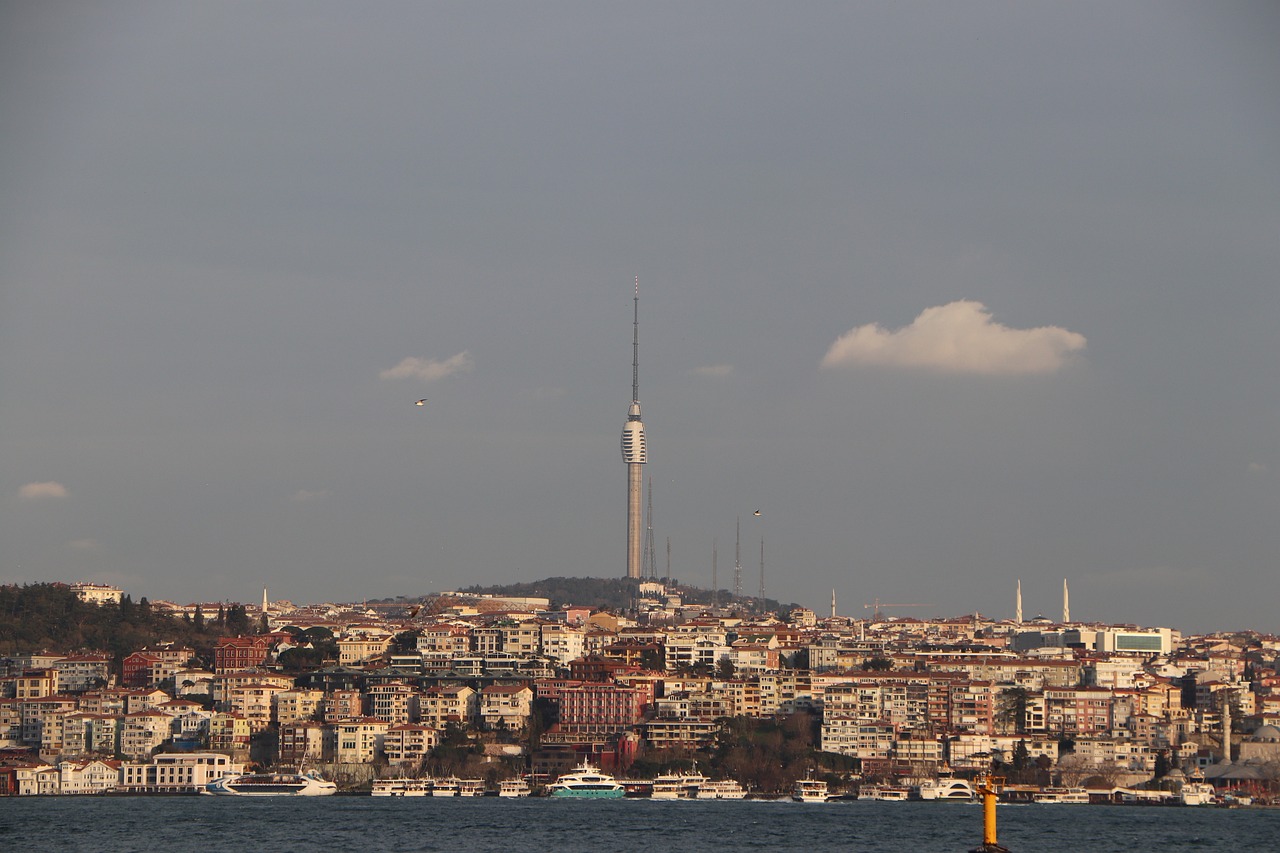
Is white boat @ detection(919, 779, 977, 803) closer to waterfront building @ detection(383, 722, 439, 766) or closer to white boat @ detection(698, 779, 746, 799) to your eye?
white boat @ detection(698, 779, 746, 799)

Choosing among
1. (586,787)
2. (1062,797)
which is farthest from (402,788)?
(1062,797)

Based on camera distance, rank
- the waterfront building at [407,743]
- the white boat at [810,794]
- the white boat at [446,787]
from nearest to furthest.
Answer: the white boat at [810,794], the white boat at [446,787], the waterfront building at [407,743]

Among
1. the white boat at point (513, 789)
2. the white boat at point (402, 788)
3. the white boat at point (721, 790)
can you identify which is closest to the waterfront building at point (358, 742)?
the white boat at point (402, 788)

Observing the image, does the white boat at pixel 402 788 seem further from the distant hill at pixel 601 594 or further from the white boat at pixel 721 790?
the distant hill at pixel 601 594

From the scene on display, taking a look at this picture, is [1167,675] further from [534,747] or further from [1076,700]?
[534,747]

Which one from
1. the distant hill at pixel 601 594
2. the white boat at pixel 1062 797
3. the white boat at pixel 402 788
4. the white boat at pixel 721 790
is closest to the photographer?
the white boat at pixel 1062 797

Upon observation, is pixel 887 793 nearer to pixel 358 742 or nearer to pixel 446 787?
pixel 446 787
